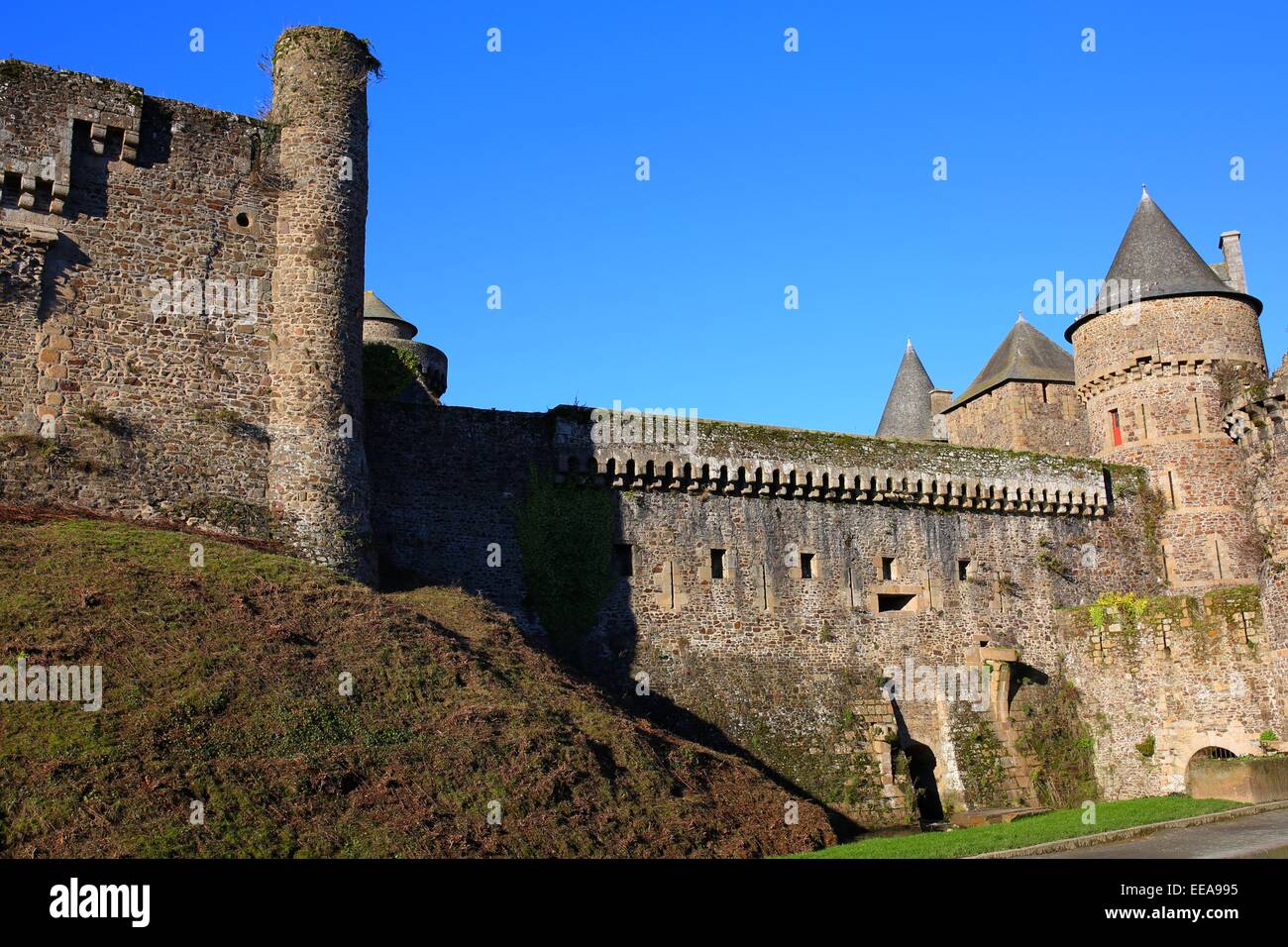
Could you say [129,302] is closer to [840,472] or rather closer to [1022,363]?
[840,472]

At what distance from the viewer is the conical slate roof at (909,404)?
37.9 metres

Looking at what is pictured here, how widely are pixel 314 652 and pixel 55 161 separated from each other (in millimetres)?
8889

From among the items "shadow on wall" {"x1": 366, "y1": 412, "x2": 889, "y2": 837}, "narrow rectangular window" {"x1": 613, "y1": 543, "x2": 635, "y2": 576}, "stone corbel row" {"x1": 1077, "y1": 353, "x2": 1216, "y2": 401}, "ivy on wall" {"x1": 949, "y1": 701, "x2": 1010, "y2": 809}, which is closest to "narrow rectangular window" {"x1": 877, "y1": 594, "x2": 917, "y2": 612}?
"ivy on wall" {"x1": 949, "y1": 701, "x2": 1010, "y2": 809}

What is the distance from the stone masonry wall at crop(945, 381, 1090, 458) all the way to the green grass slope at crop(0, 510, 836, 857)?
18366 mm

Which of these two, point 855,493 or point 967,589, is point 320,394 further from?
point 967,589

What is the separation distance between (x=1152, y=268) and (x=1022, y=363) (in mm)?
6185

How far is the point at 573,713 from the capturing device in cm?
1538

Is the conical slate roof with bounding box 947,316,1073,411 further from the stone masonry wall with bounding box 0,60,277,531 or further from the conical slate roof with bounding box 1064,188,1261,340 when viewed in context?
the stone masonry wall with bounding box 0,60,277,531

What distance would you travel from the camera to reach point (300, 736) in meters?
12.5

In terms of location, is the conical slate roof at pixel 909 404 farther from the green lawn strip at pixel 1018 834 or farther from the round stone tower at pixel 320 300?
the round stone tower at pixel 320 300

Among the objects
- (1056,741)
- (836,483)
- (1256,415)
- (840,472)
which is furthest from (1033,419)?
(836,483)

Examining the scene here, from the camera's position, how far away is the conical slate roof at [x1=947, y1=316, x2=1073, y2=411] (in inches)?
1300
